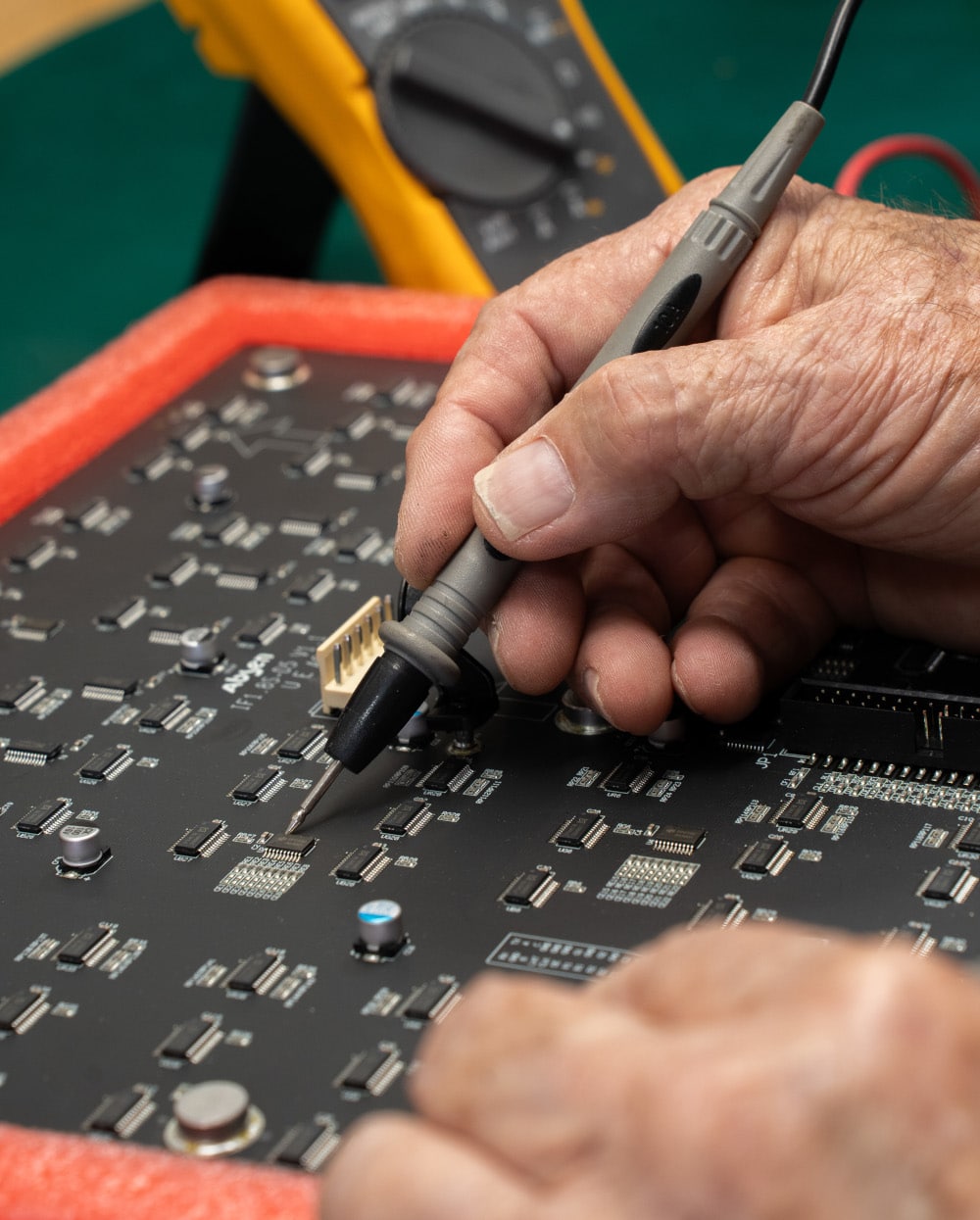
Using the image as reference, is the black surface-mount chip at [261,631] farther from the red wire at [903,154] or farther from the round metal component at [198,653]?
the red wire at [903,154]

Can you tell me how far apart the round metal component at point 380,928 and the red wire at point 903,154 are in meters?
1.13

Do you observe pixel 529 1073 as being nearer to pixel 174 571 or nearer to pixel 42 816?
pixel 42 816

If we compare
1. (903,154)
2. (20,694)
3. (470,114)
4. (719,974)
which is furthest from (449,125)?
(719,974)

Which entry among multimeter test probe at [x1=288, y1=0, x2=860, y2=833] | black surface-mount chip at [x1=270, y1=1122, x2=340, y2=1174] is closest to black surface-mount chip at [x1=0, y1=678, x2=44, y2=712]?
multimeter test probe at [x1=288, y1=0, x2=860, y2=833]

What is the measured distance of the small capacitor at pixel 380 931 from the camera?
817mm

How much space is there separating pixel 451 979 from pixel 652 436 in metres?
0.32

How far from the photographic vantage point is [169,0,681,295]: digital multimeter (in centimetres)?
171

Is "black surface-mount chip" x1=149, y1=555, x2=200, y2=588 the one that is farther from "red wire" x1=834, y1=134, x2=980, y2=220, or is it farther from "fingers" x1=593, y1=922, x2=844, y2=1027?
"red wire" x1=834, y1=134, x2=980, y2=220

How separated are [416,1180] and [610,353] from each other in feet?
1.97

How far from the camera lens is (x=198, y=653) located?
110 cm

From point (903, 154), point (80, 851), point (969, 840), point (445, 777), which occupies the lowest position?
point (903, 154)

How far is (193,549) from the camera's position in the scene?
1268 millimetres

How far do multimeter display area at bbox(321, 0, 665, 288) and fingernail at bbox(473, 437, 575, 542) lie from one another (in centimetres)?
77

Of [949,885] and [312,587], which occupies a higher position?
[312,587]
